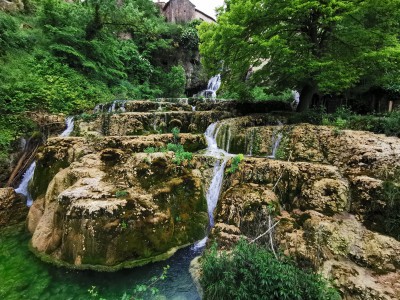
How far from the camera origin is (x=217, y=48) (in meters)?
9.30

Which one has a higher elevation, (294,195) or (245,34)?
(245,34)

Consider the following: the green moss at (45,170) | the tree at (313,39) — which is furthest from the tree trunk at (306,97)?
the green moss at (45,170)

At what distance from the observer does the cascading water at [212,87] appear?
2127cm

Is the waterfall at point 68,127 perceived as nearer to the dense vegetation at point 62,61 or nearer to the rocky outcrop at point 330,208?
the dense vegetation at point 62,61

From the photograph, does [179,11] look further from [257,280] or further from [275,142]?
[257,280]

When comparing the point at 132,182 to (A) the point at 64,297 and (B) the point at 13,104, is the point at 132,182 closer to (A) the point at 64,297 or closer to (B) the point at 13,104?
(A) the point at 64,297

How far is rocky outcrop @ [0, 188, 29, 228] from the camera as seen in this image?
810 centimetres

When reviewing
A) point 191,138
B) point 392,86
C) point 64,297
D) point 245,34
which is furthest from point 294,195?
point 392,86

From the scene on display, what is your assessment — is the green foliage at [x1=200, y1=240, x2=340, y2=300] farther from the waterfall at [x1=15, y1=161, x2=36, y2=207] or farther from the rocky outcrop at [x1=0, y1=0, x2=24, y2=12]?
the rocky outcrop at [x1=0, y1=0, x2=24, y2=12]

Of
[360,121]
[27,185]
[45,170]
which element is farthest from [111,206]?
[360,121]

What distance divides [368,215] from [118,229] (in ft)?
19.8

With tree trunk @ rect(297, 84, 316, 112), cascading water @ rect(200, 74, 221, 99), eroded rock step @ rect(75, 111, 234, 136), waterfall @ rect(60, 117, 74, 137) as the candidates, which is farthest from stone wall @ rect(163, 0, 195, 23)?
tree trunk @ rect(297, 84, 316, 112)

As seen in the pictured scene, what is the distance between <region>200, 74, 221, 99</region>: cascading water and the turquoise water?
17002 mm

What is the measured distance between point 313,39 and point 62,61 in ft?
48.8
